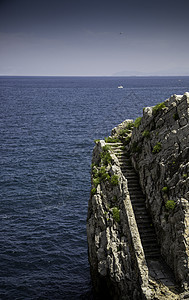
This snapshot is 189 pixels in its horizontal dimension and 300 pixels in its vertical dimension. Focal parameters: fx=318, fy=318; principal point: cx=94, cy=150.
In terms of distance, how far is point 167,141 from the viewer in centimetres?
2836

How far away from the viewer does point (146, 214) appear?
29.4 metres

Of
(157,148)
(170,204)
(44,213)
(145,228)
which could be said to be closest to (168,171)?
(157,148)

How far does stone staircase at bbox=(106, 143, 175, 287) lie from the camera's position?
81.1 feet

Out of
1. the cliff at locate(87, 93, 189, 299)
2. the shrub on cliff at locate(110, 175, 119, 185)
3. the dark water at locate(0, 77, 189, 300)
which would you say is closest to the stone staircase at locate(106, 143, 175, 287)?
the cliff at locate(87, 93, 189, 299)

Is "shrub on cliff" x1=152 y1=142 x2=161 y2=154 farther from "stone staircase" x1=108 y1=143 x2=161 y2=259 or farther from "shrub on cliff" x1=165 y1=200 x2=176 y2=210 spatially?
"shrub on cliff" x1=165 y1=200 x2=176 y2=210

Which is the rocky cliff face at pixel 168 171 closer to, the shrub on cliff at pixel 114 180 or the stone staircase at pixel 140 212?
the stone staircase at pixel 140 212

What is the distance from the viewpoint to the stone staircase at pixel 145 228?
81.1ft

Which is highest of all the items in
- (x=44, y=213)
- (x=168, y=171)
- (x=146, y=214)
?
(x=168, y=171)

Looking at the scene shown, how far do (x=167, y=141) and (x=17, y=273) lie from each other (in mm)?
20952

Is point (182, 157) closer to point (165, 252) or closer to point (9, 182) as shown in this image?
point (165, 252)

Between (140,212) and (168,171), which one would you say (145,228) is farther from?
(168,171)

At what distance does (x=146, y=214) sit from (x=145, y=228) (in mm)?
1472

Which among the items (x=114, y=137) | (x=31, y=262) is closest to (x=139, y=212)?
(x=114, y=137)

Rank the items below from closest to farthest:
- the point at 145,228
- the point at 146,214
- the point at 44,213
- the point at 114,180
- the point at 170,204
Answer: the point at 170,204
the point at 145,228
the point at 114,180
the point at 146,214
the point at 44,213
